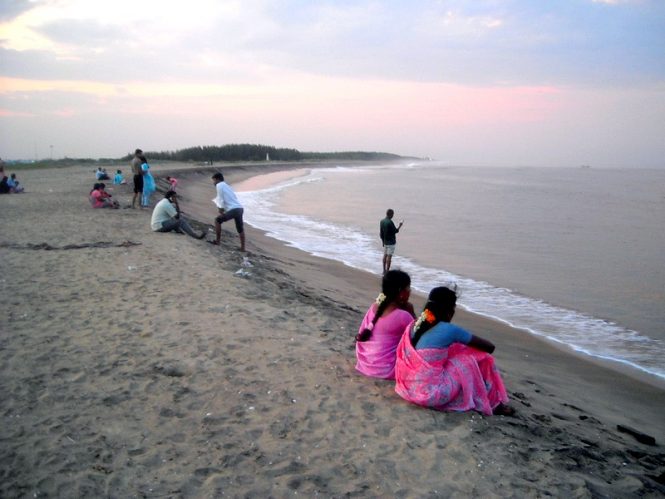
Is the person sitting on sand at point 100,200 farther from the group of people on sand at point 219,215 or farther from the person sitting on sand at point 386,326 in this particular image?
the person sitting on sand at point 386,326

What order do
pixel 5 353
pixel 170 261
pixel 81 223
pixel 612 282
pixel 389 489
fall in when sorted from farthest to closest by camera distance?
pixel 81 223
pixel 612 282
pixel 170 261
pixel 5 353
pixel 389 489

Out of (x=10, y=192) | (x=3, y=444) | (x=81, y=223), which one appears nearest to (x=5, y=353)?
(x=3, y=444)

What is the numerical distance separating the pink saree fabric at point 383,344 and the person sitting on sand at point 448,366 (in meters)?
0.33

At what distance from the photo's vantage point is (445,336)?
4.16 metres

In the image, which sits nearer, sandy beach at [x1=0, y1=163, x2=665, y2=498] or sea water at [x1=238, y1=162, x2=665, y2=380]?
sandy beach at [x1=0, y1=163, x2=665, y2=498]

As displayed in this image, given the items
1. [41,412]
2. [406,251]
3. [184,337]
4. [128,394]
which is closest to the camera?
[41,412]

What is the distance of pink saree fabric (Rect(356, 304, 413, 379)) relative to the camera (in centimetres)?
468

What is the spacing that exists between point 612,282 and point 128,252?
969cm

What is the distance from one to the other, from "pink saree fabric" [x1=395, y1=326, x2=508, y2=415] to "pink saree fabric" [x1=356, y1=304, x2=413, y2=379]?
1.11 ft

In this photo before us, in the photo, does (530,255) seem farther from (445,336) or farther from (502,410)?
(445,336)

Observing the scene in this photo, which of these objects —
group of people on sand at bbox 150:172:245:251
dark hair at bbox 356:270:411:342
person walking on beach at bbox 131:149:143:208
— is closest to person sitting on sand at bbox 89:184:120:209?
person walking on beach at bbox 131:149:143:208

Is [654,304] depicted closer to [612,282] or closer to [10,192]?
[612,282]

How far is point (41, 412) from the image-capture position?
12.7 feet

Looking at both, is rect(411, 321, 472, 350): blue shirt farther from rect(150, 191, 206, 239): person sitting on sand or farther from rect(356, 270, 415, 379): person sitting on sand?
rect(150, 191, 206, 239): person sitting on sand
